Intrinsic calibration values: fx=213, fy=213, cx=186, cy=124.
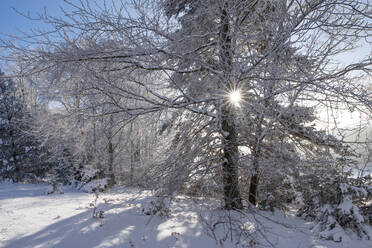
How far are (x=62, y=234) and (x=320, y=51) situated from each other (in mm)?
5144

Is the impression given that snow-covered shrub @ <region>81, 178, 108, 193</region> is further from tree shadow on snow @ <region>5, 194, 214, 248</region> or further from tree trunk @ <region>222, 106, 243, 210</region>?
tree trunk @ <region>222, 106, 243, 210</region>

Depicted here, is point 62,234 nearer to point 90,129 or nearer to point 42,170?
point 90,129

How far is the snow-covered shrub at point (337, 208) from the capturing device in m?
4.05

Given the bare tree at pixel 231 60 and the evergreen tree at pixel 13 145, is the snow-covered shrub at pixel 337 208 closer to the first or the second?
the bare tree at pixel 231 60

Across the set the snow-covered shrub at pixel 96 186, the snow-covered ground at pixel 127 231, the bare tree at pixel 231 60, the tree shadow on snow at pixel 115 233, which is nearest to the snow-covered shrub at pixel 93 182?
the snow-covered shrub at pixel 96 186

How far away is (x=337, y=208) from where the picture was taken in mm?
4336

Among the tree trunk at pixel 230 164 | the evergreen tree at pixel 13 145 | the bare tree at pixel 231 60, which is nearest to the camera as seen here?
the bare tree at pixel 231 60

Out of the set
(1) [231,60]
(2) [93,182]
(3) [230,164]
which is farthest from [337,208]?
(2) [93,182]

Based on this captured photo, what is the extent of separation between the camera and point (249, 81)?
3.89 meters

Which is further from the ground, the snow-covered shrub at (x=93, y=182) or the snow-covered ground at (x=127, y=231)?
the snow-covered shrub at (x=93, y=182)

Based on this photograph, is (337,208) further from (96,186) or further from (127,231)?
(96,186)

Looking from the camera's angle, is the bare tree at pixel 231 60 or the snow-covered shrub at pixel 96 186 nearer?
the bare tree at pixel 231 60

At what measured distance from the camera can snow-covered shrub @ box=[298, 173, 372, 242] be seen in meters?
4.05

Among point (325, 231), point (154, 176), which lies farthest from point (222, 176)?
point (325, 231)
